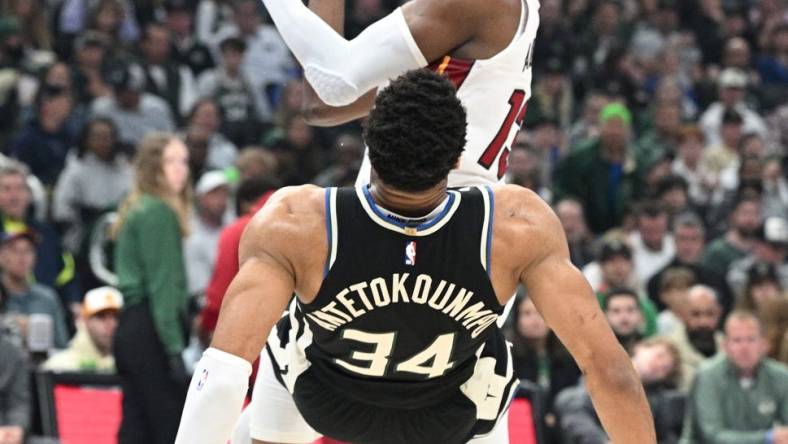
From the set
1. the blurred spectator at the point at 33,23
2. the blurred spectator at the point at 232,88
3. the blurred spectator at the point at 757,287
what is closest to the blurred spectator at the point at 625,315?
the blurred spectator at the point at 757,287

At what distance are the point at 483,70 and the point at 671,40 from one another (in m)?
11.7

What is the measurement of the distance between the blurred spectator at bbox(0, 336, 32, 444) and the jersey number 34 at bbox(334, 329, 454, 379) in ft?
14.3

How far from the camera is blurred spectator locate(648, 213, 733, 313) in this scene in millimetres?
10625

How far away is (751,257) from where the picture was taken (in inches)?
449

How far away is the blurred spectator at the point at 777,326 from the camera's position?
30.8 ft

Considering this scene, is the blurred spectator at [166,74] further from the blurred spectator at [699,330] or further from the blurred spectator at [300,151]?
the blurred spectator at [699,330]

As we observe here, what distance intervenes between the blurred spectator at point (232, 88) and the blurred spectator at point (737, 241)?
384 cm

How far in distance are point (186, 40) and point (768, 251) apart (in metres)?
5.64

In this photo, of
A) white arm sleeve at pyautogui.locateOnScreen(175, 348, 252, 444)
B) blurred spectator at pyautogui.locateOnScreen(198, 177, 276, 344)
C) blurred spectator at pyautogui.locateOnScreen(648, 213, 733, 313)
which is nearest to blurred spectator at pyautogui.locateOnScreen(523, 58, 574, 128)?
blurred spectator at pyautogui.locateOnScreen(648, 213, 733, 313)

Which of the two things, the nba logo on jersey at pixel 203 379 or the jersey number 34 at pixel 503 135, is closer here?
the nba logo on jersey at pixel 203 379

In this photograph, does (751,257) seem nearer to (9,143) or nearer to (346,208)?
(9,143)

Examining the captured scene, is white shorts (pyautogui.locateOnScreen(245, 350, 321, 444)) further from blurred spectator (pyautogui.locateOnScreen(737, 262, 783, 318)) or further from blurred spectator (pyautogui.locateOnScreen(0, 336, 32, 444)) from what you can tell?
blurred spectator (pyautogui.locateOnScreen(737, 262, 783, 318))

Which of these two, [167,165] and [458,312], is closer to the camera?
[458,312]

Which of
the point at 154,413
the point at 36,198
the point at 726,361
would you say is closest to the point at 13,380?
the point at 154,413
